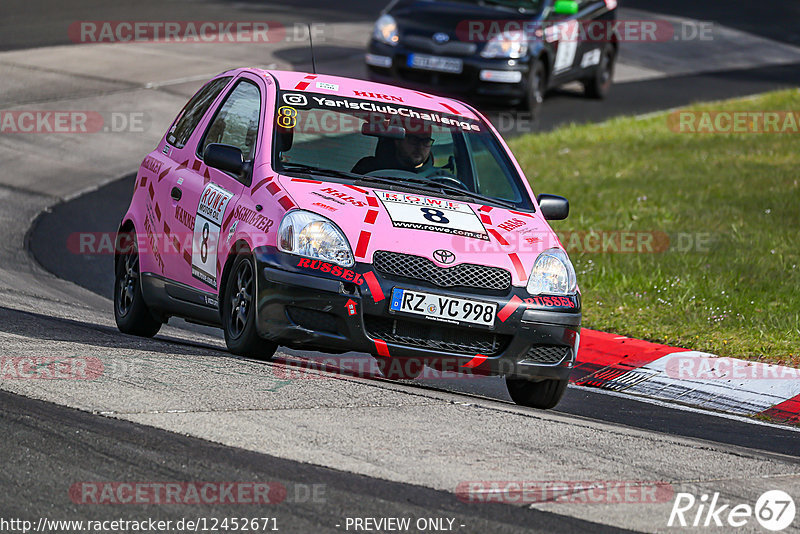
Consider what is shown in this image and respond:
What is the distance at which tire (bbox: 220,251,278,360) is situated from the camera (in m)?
7.02

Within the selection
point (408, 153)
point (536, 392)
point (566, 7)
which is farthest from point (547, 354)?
point (566, 7)

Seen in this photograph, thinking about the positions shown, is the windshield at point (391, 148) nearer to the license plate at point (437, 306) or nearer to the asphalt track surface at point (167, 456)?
the license plate at point (437, 306)

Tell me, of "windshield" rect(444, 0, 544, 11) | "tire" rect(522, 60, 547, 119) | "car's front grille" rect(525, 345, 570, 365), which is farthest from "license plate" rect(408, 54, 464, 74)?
"car's front grille" rect(525, 345, 570, 365)

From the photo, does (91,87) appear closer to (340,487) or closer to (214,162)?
(214,162)

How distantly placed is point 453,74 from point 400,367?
10621 millimetres

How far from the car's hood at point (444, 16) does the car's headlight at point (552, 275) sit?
10.7 meters

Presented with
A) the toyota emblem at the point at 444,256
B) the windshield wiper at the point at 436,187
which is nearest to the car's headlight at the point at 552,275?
the toyota emblem at the point at 444,256

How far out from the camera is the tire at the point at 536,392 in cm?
737

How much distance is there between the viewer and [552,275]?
7168mm

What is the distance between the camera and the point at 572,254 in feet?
38.3

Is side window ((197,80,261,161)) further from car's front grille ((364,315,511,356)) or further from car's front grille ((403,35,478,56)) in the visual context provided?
car's front grille ((403,35,478,56))

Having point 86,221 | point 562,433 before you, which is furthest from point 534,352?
point 86,221

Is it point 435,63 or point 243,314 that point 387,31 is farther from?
point 243,314

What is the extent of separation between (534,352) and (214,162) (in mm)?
2073
